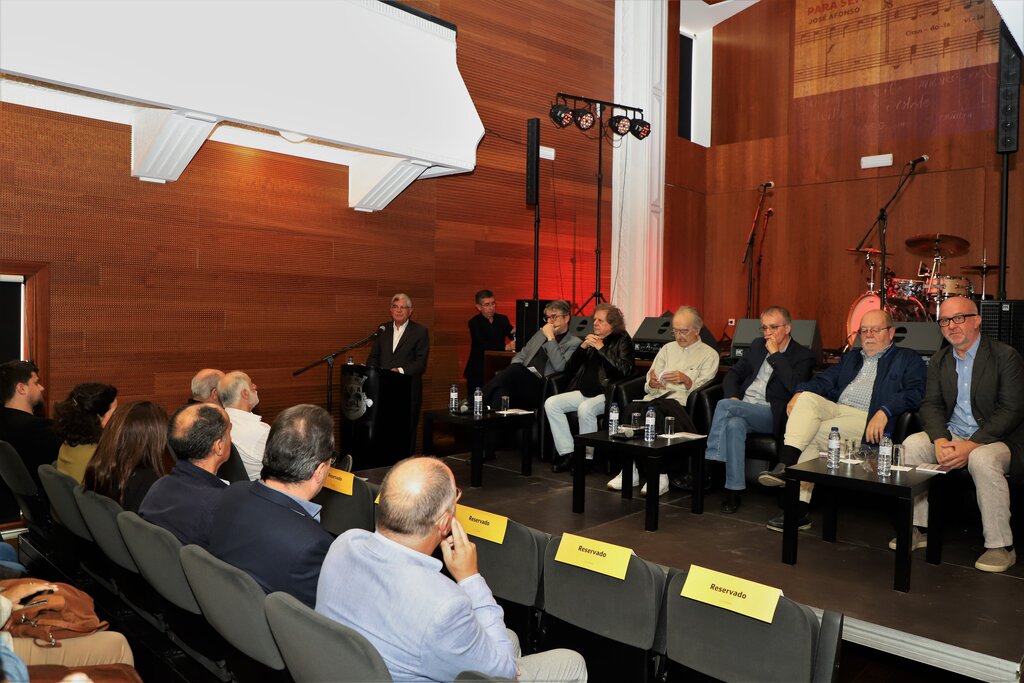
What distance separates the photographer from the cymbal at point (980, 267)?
712 cm

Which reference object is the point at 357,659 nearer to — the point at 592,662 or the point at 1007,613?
the point at 592,662

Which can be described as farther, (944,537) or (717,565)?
(944,537)

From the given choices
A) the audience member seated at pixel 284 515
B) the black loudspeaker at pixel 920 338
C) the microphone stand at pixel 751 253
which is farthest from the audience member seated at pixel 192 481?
the microphone stand at pixel 751 253

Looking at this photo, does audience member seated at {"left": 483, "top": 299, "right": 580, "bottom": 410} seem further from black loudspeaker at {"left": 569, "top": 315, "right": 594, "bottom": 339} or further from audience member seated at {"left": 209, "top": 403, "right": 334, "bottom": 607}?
audience member seated at {"left": 209, "top": 403, "right": 334, "bottom": 607}

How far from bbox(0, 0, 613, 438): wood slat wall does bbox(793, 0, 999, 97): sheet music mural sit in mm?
2344

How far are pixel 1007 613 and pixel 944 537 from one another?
1.07 m

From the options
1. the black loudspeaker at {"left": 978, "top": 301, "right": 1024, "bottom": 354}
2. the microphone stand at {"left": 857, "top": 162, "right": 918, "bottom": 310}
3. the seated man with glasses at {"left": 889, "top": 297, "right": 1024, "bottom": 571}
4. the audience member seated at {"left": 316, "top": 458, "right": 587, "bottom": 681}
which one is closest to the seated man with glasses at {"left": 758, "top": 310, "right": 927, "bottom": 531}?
the seated man with glasses at {"left": 889, "top": 297, "right": 1024, "bottom": 571}

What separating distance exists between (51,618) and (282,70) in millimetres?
3886

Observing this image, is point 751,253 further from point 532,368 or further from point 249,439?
point 249,439

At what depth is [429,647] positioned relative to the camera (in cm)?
158

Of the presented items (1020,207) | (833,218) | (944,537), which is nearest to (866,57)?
(833,218)

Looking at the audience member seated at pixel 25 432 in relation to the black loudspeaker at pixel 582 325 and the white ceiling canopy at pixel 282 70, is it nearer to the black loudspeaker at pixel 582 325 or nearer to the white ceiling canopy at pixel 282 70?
the white ceiling canopy at pixel 282 70

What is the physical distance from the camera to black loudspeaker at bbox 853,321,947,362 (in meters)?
4.93

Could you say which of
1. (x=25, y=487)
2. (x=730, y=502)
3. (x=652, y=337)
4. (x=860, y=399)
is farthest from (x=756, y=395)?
(x=25, y=487)
